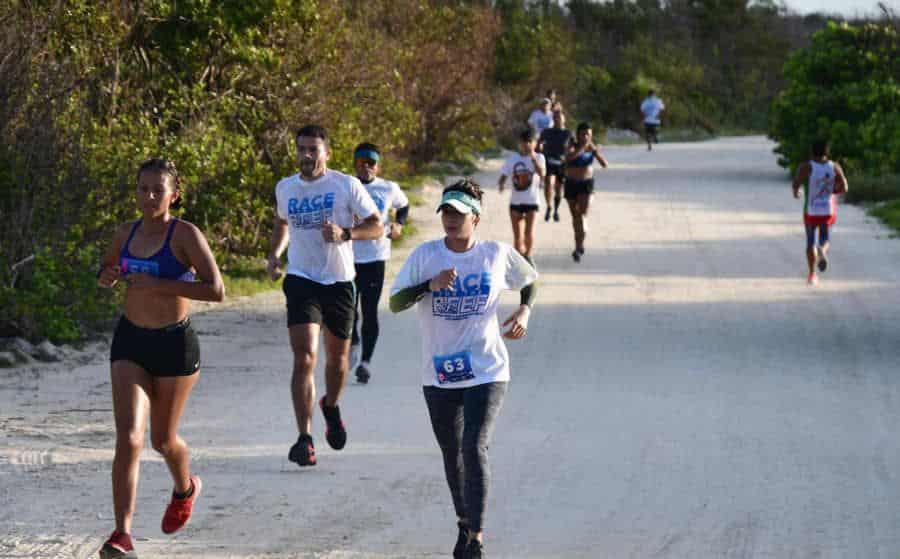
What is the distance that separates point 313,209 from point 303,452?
1391 millimetres

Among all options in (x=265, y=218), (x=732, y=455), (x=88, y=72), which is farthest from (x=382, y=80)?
(x=732, y=455)

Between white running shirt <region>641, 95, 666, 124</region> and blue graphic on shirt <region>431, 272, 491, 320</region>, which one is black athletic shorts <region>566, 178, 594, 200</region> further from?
white running shirt <region>641, 95, 666, 124</region>

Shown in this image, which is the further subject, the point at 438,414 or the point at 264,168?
the point at 264,168

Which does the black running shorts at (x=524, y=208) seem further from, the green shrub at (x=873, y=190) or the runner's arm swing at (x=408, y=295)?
Result: the green shrub at (x=873, y=190)

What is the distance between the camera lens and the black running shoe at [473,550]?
6.80m

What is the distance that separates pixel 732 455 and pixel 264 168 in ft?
30.3

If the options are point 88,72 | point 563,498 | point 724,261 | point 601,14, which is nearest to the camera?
point 563,498

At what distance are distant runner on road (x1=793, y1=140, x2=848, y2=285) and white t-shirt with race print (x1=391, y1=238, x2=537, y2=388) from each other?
10983 millimetres

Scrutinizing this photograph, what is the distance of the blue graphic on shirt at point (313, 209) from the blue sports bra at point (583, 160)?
1075cm

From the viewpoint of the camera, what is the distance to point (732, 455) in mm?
9414

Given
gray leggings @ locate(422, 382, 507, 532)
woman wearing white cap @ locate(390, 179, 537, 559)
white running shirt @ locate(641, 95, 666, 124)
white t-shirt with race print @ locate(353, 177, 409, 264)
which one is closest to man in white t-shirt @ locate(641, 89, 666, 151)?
white running shirt @ locate(641, 95, 666, 124)

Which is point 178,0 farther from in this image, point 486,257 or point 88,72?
point 486,257

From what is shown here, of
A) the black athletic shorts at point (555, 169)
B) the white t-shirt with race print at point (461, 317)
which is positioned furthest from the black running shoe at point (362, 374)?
the black athletic shorts at point (555, 169)

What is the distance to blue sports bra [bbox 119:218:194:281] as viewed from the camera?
6.89 metres
